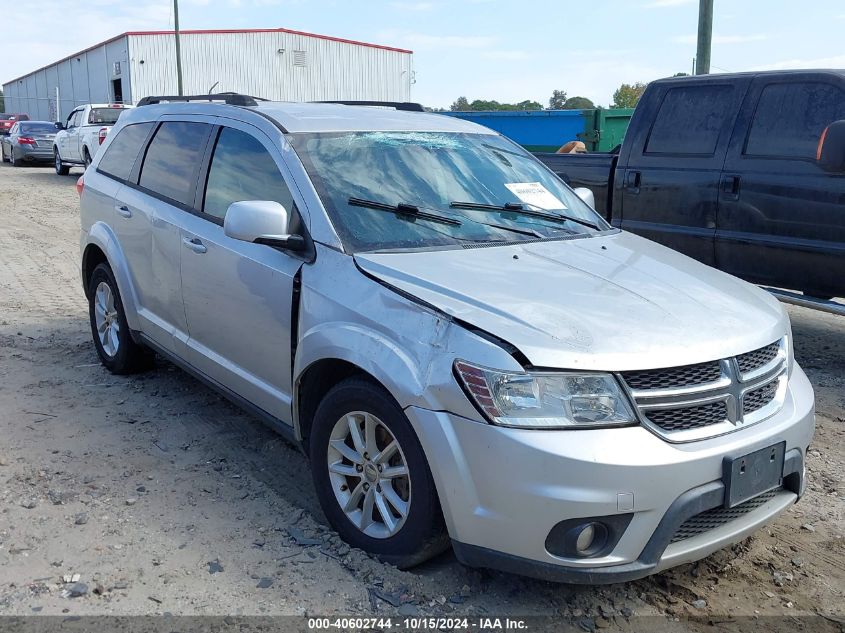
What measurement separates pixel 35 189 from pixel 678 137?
1732 cm

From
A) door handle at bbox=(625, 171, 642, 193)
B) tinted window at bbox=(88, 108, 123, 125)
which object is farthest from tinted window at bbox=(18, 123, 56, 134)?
door handle at bbox=(625, 171, 642, 193)

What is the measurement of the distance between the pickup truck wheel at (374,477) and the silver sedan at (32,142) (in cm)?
2667

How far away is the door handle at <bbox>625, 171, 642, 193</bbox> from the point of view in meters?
6.91

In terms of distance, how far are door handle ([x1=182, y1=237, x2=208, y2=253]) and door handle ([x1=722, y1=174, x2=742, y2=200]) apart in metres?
3.97

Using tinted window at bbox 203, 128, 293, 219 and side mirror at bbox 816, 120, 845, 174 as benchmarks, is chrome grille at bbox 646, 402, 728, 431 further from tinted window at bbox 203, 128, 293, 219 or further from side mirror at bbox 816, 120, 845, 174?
side mirror at bbox 816, 120, 845, 174

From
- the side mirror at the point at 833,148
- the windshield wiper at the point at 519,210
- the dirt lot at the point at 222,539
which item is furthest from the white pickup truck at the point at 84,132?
the windshield wiper at the point at 519,210

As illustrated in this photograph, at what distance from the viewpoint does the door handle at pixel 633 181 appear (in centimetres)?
691

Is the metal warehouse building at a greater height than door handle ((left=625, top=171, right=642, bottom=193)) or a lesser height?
greater

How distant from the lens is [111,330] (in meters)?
5.73

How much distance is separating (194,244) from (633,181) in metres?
3.95

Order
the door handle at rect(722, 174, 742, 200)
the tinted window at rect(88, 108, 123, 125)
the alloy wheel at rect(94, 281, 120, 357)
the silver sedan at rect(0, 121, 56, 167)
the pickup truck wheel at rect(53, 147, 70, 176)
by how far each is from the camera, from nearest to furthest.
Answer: the alloy wheel at rect(94, 281, 120, 357), the door handle at rect(722, 174, 742, 200), the tinted window at rect(88, 108, 123, 125), the pickup truck wheel at rect(53, 147, 70, 176), the silver sedan at rect(0, 121, 56, 167)

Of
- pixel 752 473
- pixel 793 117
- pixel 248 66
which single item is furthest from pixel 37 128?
pixel 752 473

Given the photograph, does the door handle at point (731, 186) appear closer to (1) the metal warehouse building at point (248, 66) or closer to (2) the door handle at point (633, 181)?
(2) the door handle at point (633, 181)

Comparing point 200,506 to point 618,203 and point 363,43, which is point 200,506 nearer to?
point 618,203
